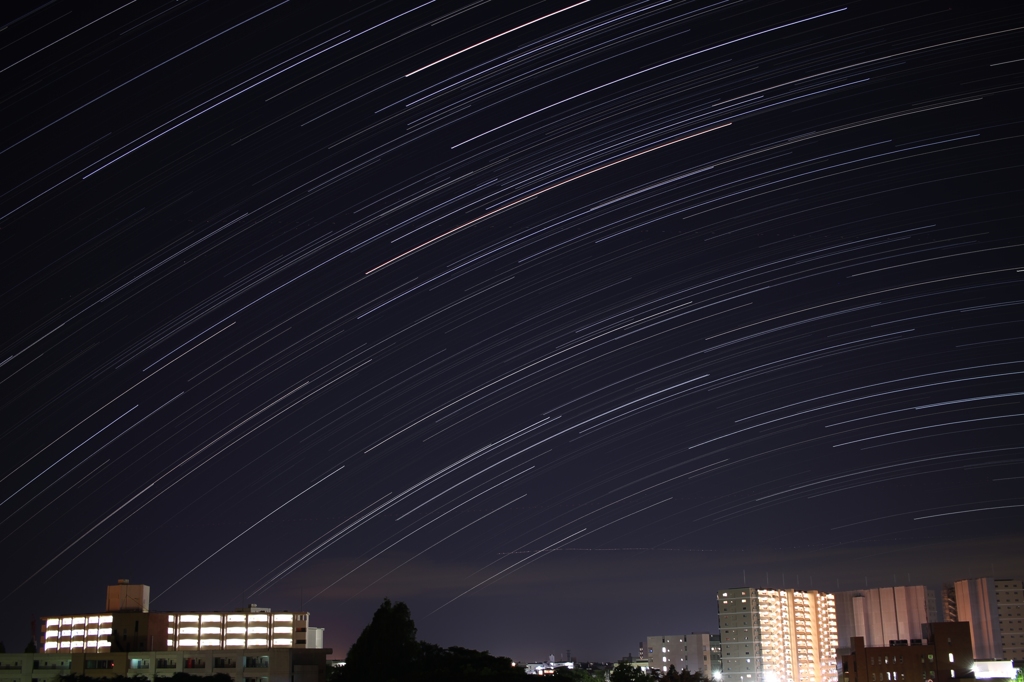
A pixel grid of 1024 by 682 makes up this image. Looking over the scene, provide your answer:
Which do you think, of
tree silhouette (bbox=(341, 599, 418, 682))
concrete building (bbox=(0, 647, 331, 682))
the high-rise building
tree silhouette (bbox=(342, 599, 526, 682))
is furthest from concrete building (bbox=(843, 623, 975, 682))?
concrete building (bbox=(0, 647, 331, 682))

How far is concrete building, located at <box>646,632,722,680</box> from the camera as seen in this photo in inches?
6147

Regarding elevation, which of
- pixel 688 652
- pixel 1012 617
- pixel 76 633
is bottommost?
pixel 688 652

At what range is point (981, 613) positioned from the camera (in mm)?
138000

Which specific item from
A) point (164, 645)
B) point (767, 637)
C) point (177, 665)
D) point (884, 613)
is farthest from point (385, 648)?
point (884, 613)

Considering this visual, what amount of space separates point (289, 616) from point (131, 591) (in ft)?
69.8

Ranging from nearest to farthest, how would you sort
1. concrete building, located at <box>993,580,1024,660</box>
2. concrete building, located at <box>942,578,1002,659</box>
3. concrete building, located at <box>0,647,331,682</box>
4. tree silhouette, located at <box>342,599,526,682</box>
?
tree silhouette, located at <box>342,599,526,682</box>
concrete building, located at <box>0,647,331,682</box>
concrete building, located at <box>942,578,1002,659</box>
concrete building, located at <box>993,580,1024,660</box>

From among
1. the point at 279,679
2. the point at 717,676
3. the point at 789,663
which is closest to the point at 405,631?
the point at 279,679

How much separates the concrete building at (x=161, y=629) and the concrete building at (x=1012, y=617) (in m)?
101

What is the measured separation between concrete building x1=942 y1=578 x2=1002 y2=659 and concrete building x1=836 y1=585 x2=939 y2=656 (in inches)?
367

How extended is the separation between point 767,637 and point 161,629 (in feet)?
290

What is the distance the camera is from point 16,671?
9031cm

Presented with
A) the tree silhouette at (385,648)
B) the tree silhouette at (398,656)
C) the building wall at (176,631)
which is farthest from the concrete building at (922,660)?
the building wall at (176,631)

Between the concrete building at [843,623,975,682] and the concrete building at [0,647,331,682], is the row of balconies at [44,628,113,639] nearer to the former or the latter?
the concrete building at [0,647,331,682]

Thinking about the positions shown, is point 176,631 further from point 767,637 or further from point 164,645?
point 767,637
